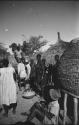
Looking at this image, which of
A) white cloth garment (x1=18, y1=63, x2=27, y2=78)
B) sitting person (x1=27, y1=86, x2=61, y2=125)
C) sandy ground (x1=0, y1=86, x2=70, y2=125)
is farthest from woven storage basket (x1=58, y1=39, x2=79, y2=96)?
white cloth garment (x1=18, y1=63, x2=27, y2=78)

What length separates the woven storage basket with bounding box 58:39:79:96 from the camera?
9.55 feet

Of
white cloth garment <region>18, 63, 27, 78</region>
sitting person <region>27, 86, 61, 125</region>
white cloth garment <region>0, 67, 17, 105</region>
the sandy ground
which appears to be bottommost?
the sandy ground

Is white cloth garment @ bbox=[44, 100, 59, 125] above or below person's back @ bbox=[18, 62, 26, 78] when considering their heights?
below

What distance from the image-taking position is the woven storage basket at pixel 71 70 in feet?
9.55

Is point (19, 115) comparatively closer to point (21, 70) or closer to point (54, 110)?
point (54, 110)

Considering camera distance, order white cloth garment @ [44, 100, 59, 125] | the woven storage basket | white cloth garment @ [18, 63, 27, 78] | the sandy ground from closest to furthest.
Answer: the woven storage basket
white cloth garment @ [44, 100, 59, 125]
the sandy ground
white cloth garment @ [18, 63, 27, 78]

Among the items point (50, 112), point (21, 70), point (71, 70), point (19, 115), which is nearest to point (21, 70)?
point (21, 70)

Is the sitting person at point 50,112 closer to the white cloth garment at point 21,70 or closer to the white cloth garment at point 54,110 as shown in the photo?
the white cloth garment at point 54,110

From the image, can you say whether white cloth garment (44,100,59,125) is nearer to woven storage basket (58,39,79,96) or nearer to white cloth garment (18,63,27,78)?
woven storage basket (58,39,79,96)

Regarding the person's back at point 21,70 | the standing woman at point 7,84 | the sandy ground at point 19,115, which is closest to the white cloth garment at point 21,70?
the person's back at point 21,70

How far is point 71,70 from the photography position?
9.84 feet

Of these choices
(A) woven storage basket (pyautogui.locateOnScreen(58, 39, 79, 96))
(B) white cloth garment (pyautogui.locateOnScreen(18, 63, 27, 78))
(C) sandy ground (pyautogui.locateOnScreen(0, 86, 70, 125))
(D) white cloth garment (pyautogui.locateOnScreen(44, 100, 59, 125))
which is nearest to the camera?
(A) woven storage basket (pyautogui.locateOnScreen(58, 39, 79, 96))

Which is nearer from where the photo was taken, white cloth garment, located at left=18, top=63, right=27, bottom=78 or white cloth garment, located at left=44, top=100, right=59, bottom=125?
white cloth garment, located at left=44, top=100, right=59, bottom=125

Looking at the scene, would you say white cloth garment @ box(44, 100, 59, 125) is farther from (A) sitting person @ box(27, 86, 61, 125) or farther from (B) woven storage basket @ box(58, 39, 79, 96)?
(B) woven storage basket @ box(58, 39, 79, 96)
